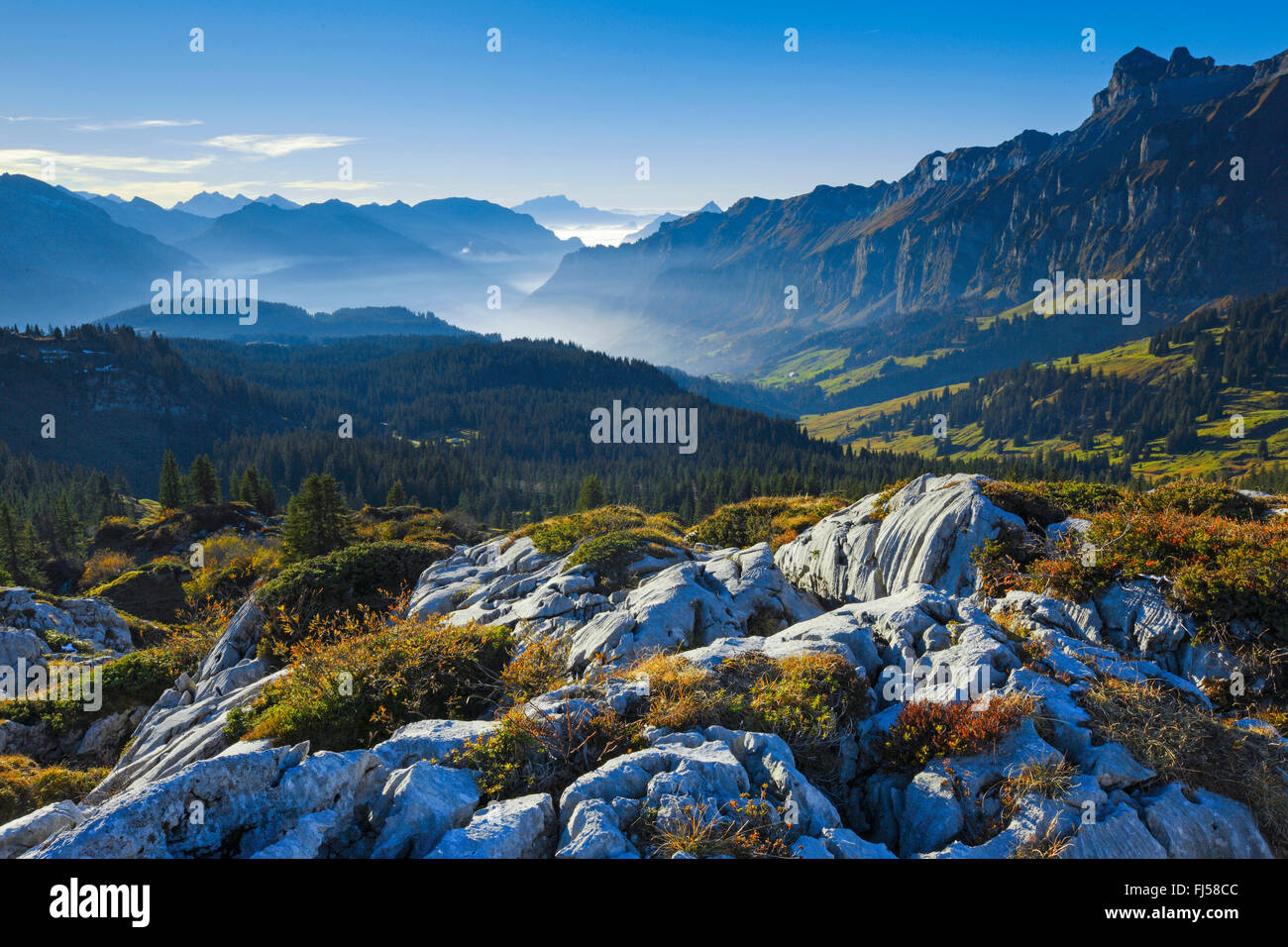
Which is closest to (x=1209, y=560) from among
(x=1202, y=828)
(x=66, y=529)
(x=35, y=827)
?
(x=1202, y=828)

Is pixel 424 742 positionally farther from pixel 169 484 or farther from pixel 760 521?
pixel 169 484

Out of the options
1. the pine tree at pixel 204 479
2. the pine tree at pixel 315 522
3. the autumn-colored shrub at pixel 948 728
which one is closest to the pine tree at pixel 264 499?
the pine tree at pixel 204 479

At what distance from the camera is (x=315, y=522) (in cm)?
4334

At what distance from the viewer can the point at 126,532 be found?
71500 mm

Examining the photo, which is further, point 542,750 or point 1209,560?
point 1209,560

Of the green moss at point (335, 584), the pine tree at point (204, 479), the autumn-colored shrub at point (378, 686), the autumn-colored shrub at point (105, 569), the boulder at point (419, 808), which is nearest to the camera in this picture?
the boulder at point (419, 808)

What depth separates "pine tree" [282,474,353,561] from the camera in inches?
1684

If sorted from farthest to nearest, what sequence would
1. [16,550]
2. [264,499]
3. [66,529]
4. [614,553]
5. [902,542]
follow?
[66,529] < [264,499] < [16,550] < [614,553] < [902,542]

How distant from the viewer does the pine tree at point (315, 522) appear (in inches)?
1684

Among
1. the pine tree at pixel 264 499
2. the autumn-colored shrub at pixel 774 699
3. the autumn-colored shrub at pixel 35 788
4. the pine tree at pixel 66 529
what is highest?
the autumn-colored shrub at pixel 774 699

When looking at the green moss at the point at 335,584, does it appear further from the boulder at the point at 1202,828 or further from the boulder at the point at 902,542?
the boulder at the point at 1202,828

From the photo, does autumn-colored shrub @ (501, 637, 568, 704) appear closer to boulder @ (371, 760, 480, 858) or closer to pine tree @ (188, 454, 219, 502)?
boulder @ (371, 760, 480, 858)

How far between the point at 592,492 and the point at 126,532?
5374 cm

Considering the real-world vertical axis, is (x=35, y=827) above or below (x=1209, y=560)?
below
